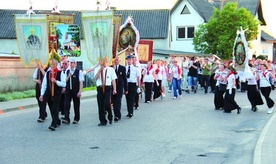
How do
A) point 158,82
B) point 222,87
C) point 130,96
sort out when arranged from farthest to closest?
point 158,82, point 222,87, point 130,96

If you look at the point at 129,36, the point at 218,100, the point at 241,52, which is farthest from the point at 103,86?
the point at 129,36

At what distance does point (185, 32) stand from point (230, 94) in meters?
38.2

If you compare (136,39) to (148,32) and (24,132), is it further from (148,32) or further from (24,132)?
(148,32)

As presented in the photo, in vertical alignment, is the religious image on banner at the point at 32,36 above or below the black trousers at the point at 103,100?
above

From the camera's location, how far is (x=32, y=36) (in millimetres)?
13312

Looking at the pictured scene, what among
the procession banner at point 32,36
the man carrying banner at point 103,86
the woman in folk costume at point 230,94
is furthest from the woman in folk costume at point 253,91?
the procession banner at point 32,36

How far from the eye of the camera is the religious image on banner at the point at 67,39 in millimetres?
13898

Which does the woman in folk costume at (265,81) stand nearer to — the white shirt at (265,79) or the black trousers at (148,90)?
the white shirt at (265,79)

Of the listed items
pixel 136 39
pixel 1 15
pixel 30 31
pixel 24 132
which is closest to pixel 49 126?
pixel 24 132

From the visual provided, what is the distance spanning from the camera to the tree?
44.2m

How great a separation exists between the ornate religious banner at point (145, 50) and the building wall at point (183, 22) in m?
31.0

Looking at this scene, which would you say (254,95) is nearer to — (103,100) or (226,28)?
(103,100)

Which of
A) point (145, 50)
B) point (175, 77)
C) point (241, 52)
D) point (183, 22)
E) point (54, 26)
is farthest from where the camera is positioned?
point (183, 22)

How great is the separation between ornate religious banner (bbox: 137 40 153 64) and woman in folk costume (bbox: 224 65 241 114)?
21.1ft
